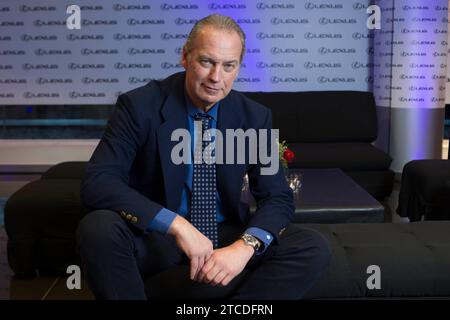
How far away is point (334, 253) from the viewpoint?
2.12 metres

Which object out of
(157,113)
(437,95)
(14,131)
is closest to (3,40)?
(14,131)

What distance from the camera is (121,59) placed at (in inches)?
230

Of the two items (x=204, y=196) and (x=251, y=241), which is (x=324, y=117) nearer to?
(x=204, y=196)

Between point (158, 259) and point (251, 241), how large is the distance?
0.92 ft

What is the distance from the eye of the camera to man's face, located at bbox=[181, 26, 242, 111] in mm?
1686

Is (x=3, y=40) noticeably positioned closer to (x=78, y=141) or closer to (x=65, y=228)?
(x=78, y=141)

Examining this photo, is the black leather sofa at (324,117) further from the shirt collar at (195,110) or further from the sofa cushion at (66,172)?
the shirt collar at (195,110)

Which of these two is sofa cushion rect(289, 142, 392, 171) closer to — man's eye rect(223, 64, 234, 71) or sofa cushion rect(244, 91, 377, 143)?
sofa cushion rect(244, 91, 377, 143)

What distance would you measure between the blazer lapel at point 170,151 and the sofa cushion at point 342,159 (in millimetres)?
2811

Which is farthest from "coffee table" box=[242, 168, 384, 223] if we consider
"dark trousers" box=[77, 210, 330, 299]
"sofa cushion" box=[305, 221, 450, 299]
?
"dark trousers" box=[77, 210, 330, 299]
